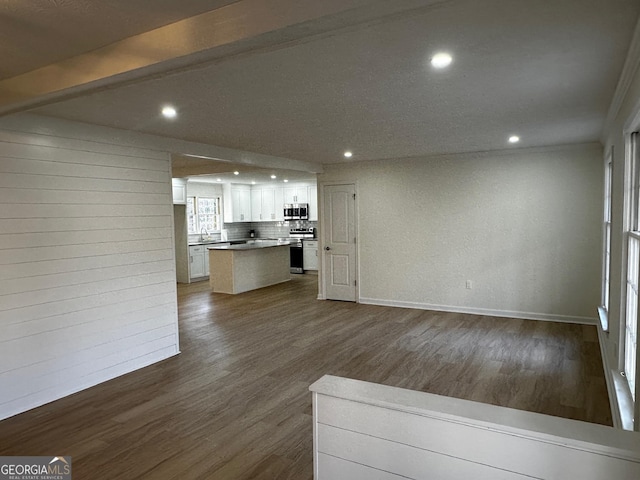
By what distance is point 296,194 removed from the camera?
11156 millimetres

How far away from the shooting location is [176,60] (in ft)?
6.19

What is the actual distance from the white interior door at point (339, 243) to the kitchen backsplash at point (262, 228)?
3683 millimetres

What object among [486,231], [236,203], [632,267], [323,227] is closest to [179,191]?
[236,203]

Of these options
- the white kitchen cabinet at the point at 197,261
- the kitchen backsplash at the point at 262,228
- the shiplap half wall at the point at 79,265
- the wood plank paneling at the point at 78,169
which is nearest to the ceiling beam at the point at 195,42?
the wood plank paneling at the point at 78,169

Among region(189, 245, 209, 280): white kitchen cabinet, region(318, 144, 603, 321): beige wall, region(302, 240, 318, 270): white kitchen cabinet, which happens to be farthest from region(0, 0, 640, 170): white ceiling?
region(302, 240, 318, 270): white kitchen cabinet

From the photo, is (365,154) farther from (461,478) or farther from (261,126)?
(461,478)

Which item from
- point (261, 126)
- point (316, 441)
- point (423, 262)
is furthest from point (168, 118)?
point (423, 262)

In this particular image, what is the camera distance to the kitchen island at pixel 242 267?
27.1 feet

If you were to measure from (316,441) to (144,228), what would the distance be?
133 inches

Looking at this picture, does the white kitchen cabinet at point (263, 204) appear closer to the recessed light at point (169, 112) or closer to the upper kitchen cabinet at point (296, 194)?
the upper kitchen cabinet at point (296, 194)

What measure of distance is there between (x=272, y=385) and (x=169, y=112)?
2.62m

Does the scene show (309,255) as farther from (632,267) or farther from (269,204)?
(632,267)

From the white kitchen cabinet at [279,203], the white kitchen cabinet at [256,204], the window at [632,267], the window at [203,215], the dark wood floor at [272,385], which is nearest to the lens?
the window at [632,267]

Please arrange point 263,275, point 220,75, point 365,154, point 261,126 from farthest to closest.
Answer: point 263,275 → point 365,154 → point 261,126 → point 220,75
